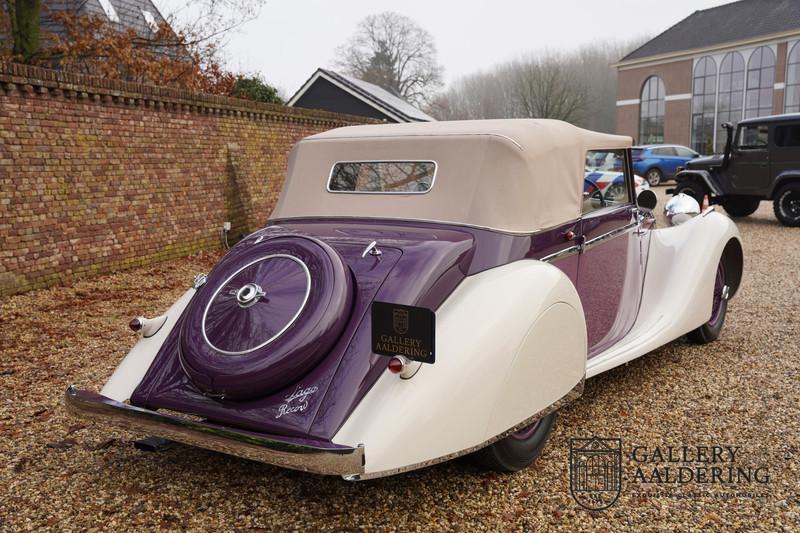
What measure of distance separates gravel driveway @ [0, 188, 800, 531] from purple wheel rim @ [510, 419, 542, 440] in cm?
18

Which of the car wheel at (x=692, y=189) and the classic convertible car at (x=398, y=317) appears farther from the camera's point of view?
the car wheel at (x=692, y=189)

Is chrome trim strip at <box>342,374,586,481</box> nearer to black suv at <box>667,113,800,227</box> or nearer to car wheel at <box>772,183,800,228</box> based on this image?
black suv at <box>667,113,800,227</box>

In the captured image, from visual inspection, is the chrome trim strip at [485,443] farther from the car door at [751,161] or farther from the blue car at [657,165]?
the blue car at [657,165]

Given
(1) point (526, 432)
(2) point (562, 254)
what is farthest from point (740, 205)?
(1) point (526, 432)

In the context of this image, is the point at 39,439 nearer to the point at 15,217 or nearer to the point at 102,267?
the point at 15,217

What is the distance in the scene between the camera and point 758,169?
1228 cm

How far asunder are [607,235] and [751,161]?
10260 millimetres

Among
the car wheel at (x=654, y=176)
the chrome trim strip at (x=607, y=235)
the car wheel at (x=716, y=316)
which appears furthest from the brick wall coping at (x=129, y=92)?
the car wheel at (x=654, y=176)

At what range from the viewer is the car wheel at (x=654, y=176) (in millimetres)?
22625

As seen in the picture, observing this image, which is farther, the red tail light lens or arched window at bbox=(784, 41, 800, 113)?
arched window at bbox=(784, 41, 800, 113)

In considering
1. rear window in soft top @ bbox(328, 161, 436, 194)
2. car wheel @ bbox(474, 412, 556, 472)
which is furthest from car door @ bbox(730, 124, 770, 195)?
car wheel @ bbox(474, 412, 556, 472)

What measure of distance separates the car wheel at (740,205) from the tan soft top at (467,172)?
11.1 metres

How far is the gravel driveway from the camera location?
261 cm

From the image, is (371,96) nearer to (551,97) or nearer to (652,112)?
(652,112)
